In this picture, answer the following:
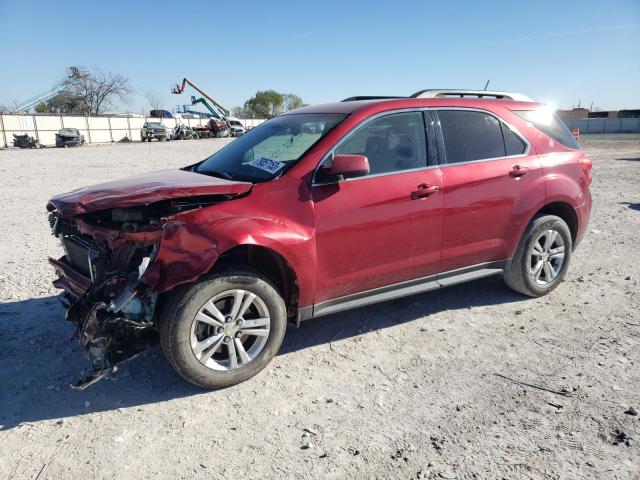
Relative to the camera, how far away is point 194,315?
117 inches

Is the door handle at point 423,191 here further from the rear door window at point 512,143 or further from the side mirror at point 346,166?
the rear door window at point 512,143

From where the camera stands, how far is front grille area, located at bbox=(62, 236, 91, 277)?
3.39 meters

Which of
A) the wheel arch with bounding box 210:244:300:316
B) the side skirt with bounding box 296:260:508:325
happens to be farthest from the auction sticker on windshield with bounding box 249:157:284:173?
the side skirt with bounding box 296:260:508:325

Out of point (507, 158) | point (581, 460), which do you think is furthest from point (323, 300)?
point (507, 158)

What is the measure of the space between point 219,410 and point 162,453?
460 millimetres

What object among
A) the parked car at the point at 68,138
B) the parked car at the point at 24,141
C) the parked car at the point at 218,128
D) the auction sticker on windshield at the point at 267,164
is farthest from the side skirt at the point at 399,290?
the parked car at the point at 218,128

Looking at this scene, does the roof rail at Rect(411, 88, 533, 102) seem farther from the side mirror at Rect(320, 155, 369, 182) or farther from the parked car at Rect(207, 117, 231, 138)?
the parked car at Rect(207, 117, 231, 138)

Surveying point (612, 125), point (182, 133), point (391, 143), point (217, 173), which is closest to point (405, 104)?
point (391, 143)

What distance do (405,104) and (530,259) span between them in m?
1.92

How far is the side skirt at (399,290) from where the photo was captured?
3529 mm

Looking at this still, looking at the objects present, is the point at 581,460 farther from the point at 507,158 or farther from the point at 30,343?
the point at 30,343

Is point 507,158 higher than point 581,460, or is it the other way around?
point 507,158

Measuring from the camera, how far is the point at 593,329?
13.1ft

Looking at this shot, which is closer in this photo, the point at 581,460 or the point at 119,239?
the point at 581,460
